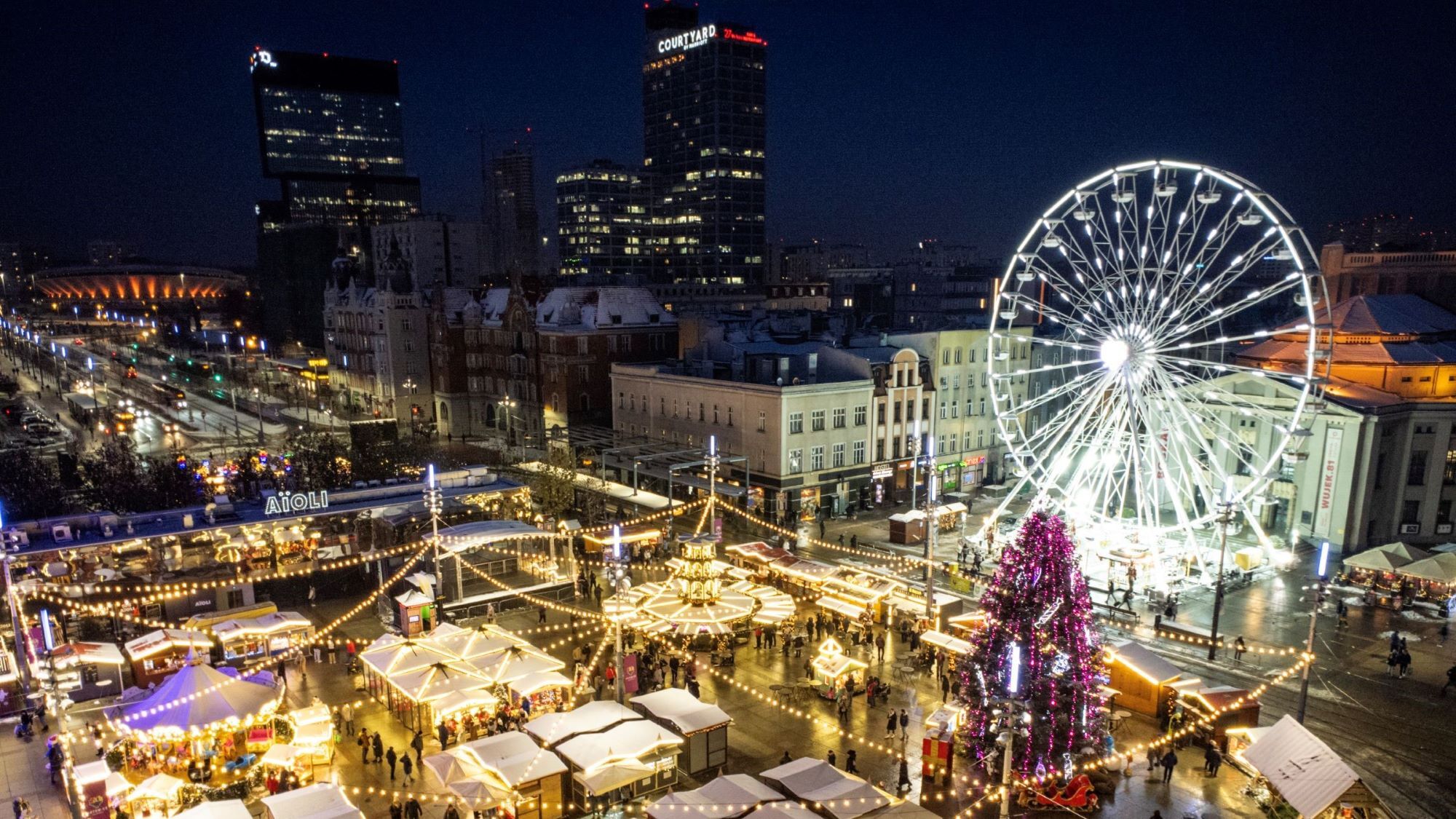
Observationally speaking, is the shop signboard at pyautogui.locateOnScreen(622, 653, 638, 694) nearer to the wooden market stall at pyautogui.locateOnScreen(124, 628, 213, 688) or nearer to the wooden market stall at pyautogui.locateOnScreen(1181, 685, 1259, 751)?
the wooden market stall at pyautogui.locateOnScreen(124, 628, 213, 688)

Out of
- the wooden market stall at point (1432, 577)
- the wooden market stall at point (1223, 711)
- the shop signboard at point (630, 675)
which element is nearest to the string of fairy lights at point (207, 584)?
the shop signboard at point (630, 675)

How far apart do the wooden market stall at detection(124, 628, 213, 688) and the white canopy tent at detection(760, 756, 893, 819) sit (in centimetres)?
2193

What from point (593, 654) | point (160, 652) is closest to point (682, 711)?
point (593, 654)

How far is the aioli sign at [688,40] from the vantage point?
18250cm

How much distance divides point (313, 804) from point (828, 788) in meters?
12.1

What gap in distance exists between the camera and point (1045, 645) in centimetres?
2238

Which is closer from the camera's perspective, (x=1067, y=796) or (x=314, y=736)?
(x=1067, y=796)

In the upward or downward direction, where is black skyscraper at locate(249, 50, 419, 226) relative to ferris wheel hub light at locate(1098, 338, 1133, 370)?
upward

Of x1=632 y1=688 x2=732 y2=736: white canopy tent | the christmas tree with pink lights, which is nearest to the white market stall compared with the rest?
x1=632 y1=688 x2=732 y2=736: white canopy tent

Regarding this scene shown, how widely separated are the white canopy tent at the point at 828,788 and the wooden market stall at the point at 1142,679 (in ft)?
36.7

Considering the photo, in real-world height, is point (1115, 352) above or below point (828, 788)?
above

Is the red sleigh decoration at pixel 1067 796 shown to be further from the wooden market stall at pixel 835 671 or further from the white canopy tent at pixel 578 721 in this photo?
the white canopy tent at pixel 578 721

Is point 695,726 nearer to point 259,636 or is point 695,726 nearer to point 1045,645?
point 1045,645

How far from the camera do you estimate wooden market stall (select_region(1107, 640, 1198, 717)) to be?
27.5 metres
